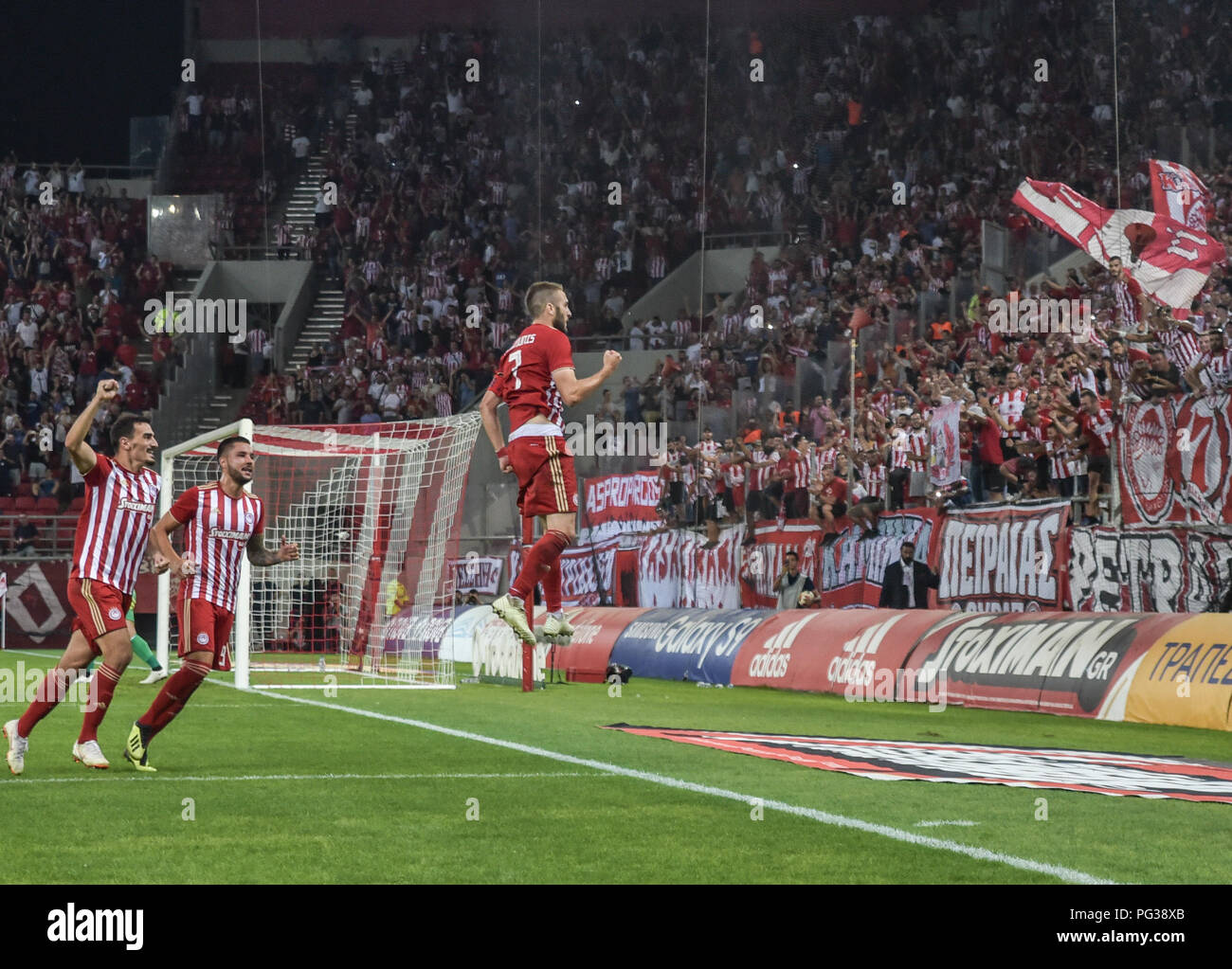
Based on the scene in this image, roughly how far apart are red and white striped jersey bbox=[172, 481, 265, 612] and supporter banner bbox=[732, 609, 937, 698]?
773 centimetres

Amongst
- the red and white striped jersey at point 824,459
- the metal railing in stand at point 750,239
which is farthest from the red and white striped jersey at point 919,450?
the metal railing in stand at point 750,239

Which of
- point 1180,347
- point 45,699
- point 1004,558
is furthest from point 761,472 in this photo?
point 45,699

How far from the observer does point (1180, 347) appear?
1456cm

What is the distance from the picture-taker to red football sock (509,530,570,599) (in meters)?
8.66

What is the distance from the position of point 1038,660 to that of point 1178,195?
6.75 m

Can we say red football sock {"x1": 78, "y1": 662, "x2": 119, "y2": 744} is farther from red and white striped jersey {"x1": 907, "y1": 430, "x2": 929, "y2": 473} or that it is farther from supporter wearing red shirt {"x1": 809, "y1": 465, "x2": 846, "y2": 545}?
supporter wearing red shirt {"x1": 809, "y1": 465, "x2": 846, "y2": 545}

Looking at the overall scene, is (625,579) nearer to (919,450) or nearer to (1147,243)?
(919,450)

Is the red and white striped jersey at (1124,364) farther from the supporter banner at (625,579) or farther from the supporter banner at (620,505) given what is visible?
the supporter banner at (625,579)

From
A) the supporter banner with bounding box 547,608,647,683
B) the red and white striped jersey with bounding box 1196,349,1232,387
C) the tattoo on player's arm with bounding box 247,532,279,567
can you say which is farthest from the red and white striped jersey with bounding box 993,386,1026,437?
the tattoo on player's arm with bounding box 247,532,279,567

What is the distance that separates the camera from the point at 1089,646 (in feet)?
44.6

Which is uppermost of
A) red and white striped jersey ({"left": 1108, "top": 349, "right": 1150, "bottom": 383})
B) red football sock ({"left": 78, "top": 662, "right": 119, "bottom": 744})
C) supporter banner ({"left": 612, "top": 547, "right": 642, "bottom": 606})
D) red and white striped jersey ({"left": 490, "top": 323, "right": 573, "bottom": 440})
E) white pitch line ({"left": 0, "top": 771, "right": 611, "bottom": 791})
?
red and white striped jersey ({"left": 1108, "top": 349, "right": 1150, "bottom": 383})

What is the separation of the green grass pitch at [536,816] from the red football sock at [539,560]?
99cm

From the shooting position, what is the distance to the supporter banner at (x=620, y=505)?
23.1 metres

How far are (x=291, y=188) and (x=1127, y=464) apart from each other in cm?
2714
